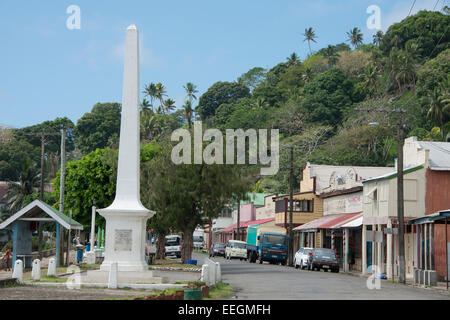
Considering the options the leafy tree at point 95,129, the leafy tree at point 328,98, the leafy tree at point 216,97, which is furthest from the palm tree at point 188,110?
the leafy tree at point 328,98

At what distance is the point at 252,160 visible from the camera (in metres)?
87.9

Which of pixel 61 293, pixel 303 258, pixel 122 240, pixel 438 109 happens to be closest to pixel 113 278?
pixel 61 293

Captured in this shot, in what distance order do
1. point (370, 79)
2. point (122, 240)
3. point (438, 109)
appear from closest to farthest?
point (122, 240) < point (438, 109) < point (370, 79)

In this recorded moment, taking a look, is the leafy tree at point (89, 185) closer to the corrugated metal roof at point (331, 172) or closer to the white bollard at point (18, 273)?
the corrugated metal roof at point (331, 172)

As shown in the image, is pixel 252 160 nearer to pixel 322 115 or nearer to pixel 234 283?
pixel 322 115

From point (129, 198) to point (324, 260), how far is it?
827 inches

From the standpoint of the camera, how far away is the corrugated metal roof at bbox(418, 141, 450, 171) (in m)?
38.5

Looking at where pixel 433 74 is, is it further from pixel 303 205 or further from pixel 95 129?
pixel 95 129

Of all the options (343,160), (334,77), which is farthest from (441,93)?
(334,77)

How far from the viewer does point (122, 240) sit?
23859mm

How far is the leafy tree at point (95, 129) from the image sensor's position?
118625 millimetres

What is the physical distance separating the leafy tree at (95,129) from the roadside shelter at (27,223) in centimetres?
8471

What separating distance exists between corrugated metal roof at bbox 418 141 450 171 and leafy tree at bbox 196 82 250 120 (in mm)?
90912
